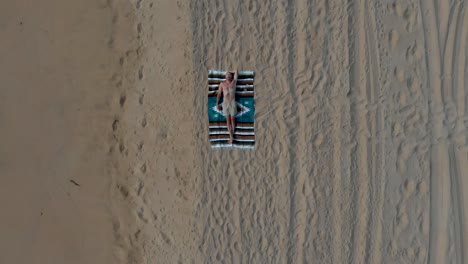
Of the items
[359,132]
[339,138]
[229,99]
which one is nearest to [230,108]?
[229,99]

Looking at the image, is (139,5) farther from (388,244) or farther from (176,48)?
(388,244)

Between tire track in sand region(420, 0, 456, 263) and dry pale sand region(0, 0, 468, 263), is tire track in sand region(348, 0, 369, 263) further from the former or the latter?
tire track in sand region(420, 0, 456, 263)

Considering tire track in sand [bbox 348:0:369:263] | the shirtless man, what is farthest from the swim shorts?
tire track in sand [bbox 348:0:369:263]

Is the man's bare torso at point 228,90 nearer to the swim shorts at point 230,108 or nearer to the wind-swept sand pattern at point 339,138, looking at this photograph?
the swim shorts at point 230,108

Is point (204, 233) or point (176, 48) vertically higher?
point (176, 48)

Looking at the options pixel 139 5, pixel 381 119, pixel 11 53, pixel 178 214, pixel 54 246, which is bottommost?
pixel 54 246

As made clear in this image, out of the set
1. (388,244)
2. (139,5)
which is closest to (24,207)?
(139,5)
